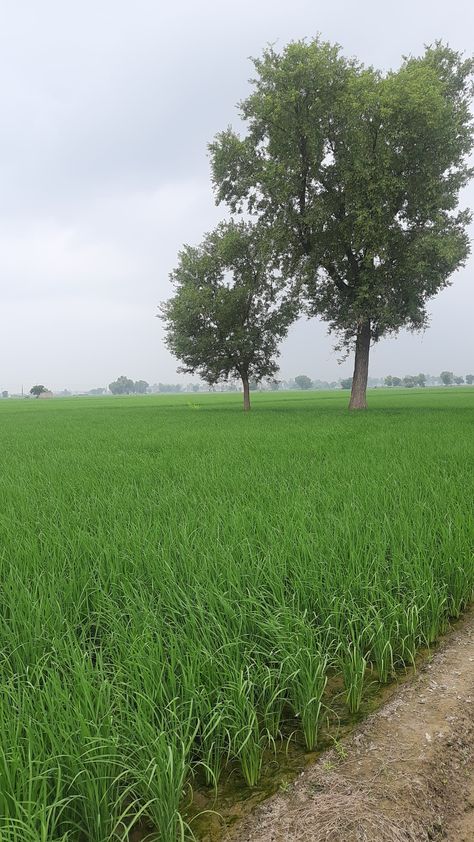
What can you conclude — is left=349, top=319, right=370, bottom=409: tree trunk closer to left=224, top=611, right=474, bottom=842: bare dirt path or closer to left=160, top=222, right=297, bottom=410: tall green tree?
left=160, top=222, right=297, bottom=410: tall green tree

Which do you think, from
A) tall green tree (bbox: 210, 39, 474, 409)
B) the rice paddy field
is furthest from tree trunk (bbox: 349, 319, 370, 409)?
the rice paddy field

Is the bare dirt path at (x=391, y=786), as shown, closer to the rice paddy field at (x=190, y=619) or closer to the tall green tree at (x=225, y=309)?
the rice paddy field at (x=190, y=619)

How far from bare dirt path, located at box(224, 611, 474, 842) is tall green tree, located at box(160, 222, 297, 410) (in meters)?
28.9

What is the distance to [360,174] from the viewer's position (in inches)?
880

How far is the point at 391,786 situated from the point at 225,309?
100ft

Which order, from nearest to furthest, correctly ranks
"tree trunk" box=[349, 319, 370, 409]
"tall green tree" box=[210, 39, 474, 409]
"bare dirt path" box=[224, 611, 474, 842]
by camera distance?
"bare dirt path" box=[224, 611, 474, 842] → "tall green tree" box=[210, 39, 474, 409] → "tree trunk" box=[349, 319, 370, 409]

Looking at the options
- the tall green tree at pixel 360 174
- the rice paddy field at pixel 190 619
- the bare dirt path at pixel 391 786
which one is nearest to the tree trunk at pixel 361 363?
the tall green tree at pixel 360 174

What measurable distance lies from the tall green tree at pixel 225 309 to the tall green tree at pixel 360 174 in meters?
4.72

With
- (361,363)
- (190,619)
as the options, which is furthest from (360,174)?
(190,619)

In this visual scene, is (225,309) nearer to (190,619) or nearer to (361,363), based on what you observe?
(361,363)

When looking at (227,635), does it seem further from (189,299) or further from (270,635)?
(189,299)

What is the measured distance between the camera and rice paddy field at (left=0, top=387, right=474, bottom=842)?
175cm

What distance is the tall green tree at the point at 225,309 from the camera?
31031 millimetres

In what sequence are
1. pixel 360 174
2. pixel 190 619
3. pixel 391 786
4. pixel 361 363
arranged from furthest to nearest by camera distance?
pixel 361 363 → pixel 360 174 → pixel 190 619 → pixel 391 786
